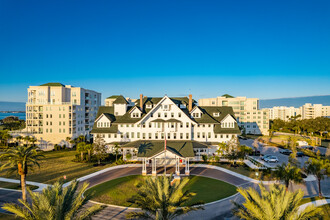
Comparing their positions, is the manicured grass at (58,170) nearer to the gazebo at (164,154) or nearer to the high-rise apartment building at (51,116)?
the gazebo at (164,154)

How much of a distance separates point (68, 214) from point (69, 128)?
5718cm

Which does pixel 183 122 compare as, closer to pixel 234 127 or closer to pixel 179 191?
pixel 234 127

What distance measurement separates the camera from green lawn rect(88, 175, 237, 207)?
25859 millimetres

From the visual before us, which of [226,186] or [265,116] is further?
[265,116]

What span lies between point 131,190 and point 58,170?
19014 millimetres

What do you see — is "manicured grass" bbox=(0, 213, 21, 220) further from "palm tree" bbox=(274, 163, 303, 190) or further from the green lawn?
"palm tree" bbox=(274, 163, 303, 190)

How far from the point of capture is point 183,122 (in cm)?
4969

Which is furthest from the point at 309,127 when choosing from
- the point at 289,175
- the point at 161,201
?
the point at 161,201

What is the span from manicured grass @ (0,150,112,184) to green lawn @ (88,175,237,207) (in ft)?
28.6

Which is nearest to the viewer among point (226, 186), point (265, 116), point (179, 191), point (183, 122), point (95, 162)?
point (179, 191)

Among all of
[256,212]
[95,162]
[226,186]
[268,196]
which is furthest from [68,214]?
[95,162]

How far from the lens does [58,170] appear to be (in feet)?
128

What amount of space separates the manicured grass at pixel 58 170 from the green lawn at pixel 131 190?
28.6 ft

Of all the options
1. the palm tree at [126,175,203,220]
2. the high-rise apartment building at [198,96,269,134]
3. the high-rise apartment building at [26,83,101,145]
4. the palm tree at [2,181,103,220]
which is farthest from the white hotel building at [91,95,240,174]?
the high-rise apartment building at [198,96,269,134]
